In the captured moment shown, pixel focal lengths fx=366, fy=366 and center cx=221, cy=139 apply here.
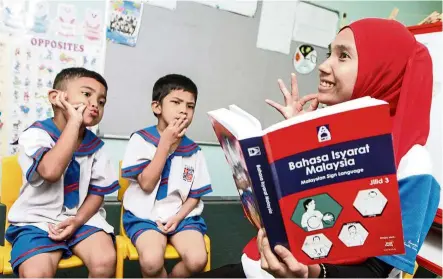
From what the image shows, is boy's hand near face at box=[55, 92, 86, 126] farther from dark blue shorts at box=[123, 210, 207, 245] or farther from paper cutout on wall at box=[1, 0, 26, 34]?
paper cutout on wall at box=[1, 0, 26, 34]

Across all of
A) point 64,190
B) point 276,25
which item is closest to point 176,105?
point 64,190

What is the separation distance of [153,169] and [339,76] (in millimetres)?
800

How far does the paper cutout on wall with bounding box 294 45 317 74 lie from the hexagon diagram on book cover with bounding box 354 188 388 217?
2160mm

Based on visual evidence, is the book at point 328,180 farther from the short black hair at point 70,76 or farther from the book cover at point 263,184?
the short black hair at point 70,76

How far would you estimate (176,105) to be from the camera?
5.14ft

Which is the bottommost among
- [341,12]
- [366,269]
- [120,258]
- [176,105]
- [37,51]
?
[120,258]

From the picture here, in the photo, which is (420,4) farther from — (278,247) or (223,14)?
(278,247)

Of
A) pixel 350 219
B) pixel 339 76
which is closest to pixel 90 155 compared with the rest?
pixel 339 76

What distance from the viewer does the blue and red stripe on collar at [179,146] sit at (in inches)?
60.7

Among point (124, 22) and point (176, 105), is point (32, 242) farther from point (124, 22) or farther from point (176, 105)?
point (124, 22)

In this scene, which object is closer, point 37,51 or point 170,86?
point 170,86

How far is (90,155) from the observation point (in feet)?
4.56

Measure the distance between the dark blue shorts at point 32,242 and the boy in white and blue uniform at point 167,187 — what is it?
0.20 metres

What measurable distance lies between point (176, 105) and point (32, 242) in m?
0.74
